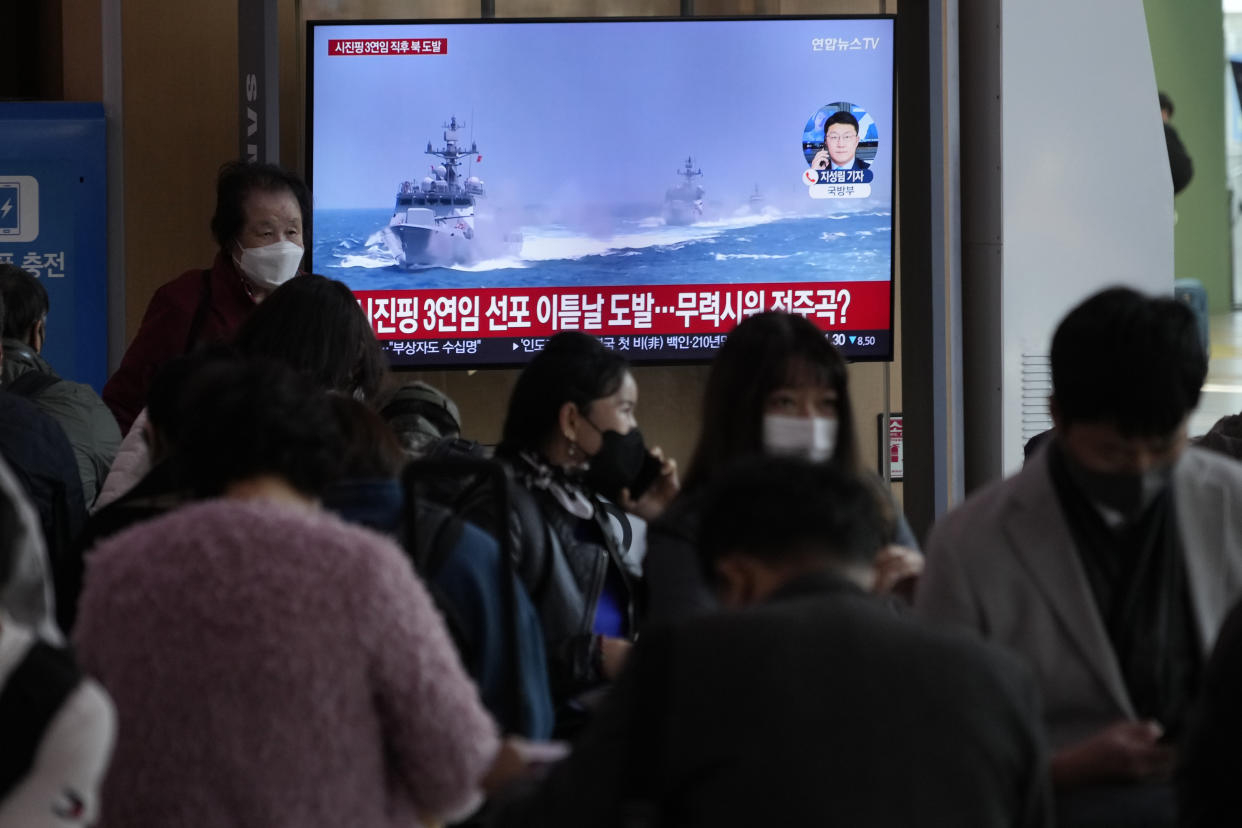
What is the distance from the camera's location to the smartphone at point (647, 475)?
3.38 m

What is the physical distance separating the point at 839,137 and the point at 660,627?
4.73 m

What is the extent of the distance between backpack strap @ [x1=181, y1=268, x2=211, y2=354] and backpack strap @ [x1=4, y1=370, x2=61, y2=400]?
0.37 meters

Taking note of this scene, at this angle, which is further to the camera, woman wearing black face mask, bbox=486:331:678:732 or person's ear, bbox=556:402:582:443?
person's ear, bbox=556:402:582:443

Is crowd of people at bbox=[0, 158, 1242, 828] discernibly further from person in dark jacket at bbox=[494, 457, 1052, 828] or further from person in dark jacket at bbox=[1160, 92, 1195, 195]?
person in dark jacket at bbox=[1160, 92, 1195, 195]

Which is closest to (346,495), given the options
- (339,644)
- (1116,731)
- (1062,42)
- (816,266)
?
(339,644)

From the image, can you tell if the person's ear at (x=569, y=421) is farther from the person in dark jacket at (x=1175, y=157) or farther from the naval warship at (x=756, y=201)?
the person in dark jacket at (x=1175, y=157)

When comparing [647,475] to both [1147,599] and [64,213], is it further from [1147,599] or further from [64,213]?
[64,213]

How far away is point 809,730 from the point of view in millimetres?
1570

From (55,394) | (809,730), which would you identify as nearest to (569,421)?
(55,394)

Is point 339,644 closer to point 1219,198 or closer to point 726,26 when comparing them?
point 726,26

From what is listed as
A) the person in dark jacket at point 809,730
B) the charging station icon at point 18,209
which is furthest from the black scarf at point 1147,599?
the charging station icon at point 18,209

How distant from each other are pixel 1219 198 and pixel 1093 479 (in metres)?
4.28

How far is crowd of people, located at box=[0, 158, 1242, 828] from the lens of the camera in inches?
62.8

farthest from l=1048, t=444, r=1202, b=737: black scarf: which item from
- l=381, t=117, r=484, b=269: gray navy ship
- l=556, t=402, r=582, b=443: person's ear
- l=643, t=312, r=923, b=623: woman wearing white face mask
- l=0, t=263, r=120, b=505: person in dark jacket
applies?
l=381, t=117, r=484, b=269: gray navy ship
